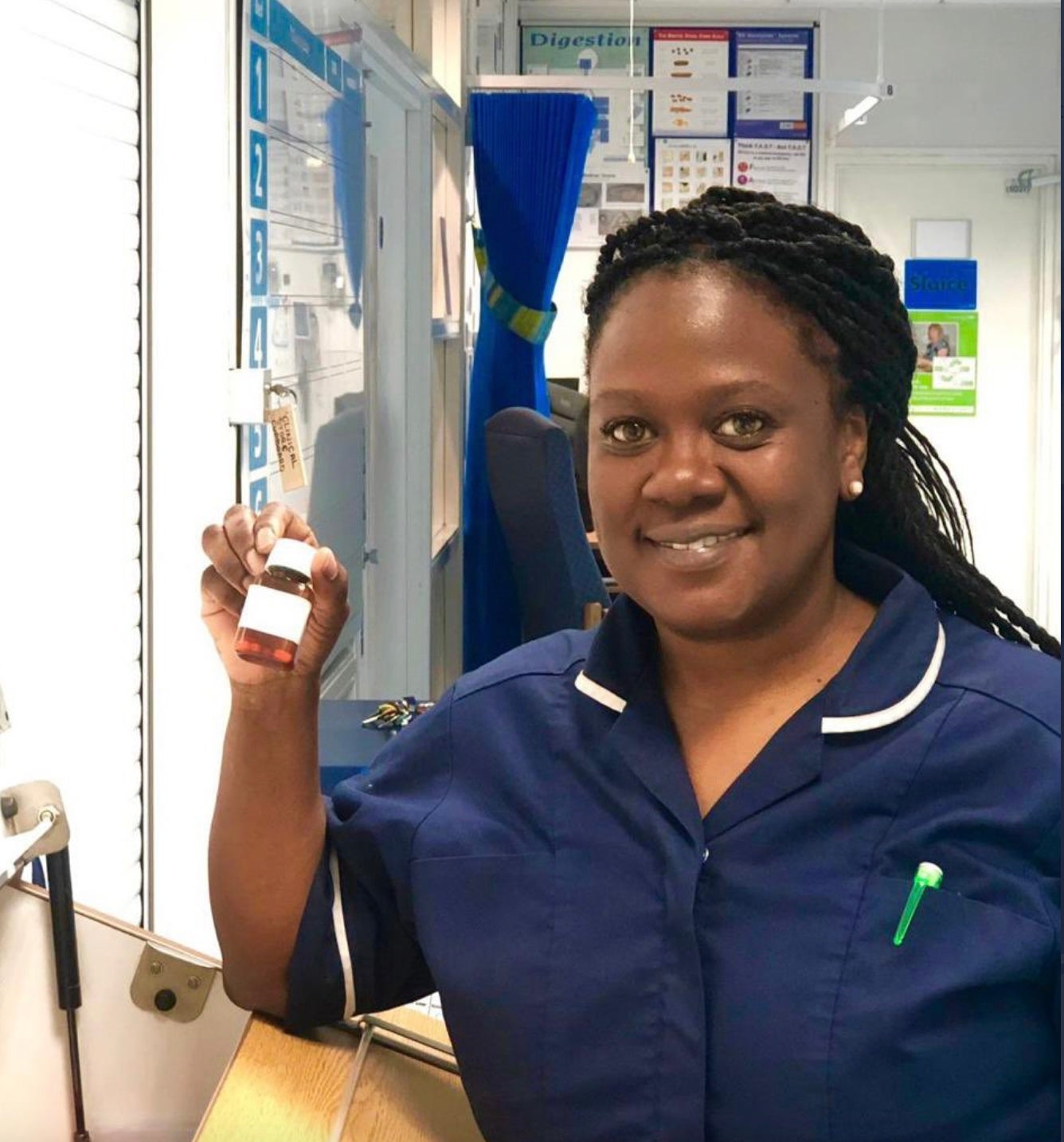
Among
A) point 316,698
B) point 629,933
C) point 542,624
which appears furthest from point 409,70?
point 629,933

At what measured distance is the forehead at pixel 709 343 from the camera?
112 cm

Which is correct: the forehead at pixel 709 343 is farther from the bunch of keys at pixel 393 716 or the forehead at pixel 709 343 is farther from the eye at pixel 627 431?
the bunch of keys at pixel 393 716

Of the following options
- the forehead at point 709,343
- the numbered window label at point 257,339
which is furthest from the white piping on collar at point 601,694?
the numbered window label at point 257,339

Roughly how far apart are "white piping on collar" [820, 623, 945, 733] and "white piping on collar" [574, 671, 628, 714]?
0.17 m

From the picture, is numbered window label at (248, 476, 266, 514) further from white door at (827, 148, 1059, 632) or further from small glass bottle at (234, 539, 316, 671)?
white door at (827, 148, 1059, 632)

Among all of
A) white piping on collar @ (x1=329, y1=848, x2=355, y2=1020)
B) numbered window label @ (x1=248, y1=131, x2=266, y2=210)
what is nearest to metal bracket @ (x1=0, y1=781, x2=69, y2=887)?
white piping on collar @ (x1=329, y1=848, x2=355, y2=1020)

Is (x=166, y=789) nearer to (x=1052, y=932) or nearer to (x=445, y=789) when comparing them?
(x=445, y=789)

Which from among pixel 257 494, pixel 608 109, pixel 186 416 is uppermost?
pixel 608 109

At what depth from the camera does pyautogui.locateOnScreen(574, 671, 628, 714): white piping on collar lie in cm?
121

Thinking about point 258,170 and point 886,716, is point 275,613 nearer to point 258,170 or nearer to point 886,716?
point 886,716

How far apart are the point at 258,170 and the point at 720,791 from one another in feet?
4.22

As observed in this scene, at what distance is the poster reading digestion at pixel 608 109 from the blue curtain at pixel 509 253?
2.58 meters

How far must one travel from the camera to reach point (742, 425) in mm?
1129

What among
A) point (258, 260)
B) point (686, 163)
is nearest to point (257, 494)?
point (258, 260)
